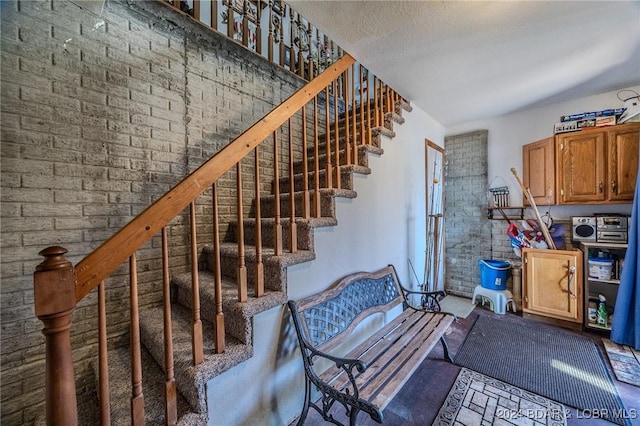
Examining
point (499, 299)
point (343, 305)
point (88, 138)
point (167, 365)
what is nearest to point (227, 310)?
point (167, 365)

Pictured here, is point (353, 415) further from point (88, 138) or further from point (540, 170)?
point (540, 170)

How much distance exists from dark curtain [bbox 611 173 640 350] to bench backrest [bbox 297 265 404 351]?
6.87ft

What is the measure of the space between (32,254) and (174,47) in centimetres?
172

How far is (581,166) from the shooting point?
291 cm

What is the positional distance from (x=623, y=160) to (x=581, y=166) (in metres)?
0.31

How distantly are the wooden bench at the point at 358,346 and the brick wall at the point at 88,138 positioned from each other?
1.24 meters

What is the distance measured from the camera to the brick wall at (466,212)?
12.4ft

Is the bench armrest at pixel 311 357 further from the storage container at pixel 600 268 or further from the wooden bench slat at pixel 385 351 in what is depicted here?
the storage container at pixel 600 268

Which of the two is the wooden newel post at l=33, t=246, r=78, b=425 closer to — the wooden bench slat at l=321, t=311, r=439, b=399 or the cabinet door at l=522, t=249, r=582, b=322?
the wooden bench slat at l=321, t=311, r=439, b=399

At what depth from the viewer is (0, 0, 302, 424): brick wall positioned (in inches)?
57.1

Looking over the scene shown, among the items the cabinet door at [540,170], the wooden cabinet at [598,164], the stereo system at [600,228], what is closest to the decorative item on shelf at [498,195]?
the cabinet door at [540,170]

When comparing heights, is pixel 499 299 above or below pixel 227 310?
below

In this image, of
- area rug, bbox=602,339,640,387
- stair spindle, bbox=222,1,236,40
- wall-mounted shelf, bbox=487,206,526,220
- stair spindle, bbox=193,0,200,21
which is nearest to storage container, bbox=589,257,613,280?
area rug, bbox=602,339,640,387

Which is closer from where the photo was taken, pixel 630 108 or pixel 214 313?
pixel 214 313
